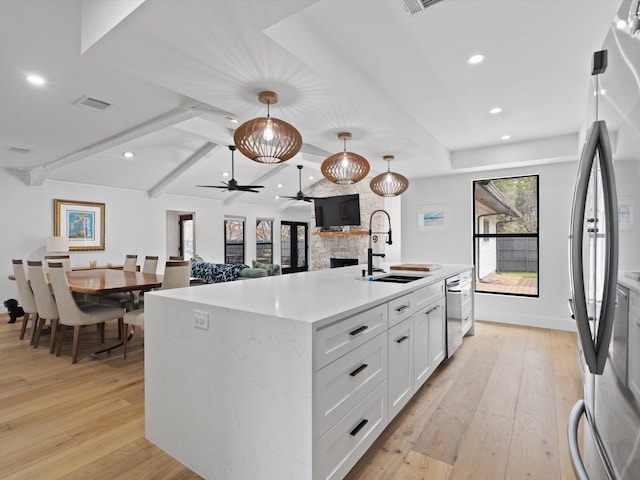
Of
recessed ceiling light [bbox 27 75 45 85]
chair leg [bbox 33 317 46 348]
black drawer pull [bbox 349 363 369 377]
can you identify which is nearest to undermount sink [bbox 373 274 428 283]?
black drawer pull [bbox 349 363 369 377]

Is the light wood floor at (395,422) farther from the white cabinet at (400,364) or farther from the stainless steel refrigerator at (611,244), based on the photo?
the stainless steel refrigerator at (611,244)

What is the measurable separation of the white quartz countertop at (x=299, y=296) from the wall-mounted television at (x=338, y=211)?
504 cm

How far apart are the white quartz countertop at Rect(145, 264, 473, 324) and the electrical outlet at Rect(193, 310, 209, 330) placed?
0.17 feet

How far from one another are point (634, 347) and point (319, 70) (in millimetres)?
2123

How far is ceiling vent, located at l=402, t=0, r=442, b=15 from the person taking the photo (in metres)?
1.87

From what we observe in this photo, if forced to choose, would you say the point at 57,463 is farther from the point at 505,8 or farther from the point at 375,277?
the point at 505,8

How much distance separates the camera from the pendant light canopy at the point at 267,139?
2.19 meters

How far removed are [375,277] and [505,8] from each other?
205 centimetres

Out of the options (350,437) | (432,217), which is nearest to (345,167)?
(350,437)

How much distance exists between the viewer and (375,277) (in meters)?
2.99

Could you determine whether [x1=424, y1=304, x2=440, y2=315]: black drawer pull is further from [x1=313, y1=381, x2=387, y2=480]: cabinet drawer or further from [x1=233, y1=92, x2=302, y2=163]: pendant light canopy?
[x1=233, y1=92, x2=302, y2=163]: pendant light canopy

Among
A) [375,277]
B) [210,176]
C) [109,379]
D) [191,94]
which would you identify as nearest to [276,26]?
[191,94]

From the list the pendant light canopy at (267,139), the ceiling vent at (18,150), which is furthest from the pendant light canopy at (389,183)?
the ceiling vent at (18,150)

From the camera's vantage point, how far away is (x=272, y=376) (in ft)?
4.66
